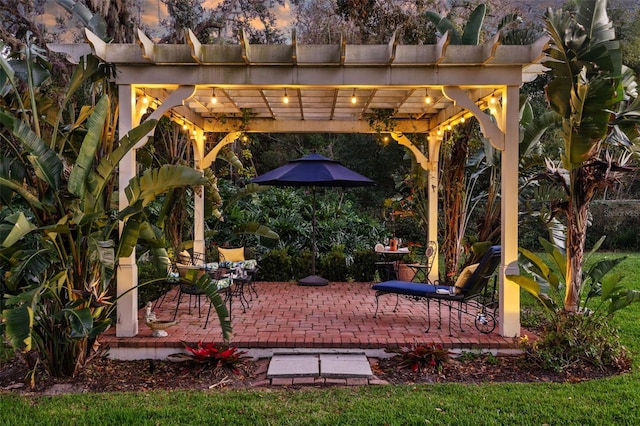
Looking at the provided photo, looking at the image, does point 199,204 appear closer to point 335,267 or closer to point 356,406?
point 335,267

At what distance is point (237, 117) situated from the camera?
10.0 m

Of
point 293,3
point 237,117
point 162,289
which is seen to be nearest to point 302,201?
point 237,117

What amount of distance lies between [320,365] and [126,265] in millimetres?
2488

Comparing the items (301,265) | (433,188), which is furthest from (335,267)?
(433,188)

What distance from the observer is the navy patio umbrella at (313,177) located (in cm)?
924

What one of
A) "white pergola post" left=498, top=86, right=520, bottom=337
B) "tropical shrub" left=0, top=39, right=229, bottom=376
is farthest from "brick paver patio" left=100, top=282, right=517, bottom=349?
"tropical shrub" left=0, top=39, right=229, bottom=376

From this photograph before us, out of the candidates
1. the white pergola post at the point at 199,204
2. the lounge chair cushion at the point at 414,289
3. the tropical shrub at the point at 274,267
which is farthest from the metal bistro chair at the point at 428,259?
the white pergola post at the point at 199,204

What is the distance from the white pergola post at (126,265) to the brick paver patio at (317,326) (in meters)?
0.18

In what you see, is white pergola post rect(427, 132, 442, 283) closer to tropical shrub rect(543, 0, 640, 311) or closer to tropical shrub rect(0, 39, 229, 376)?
tropical shrub rect(543, 0, 640, 311)

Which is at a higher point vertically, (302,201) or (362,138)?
(362,138)

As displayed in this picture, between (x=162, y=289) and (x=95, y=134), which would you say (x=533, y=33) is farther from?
(x=162, y=289)

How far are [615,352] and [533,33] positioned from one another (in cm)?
463

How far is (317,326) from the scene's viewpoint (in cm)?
651

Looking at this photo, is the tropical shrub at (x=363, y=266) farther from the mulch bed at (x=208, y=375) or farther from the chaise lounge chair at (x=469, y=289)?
the mulch bed at (x=208, y=375)
